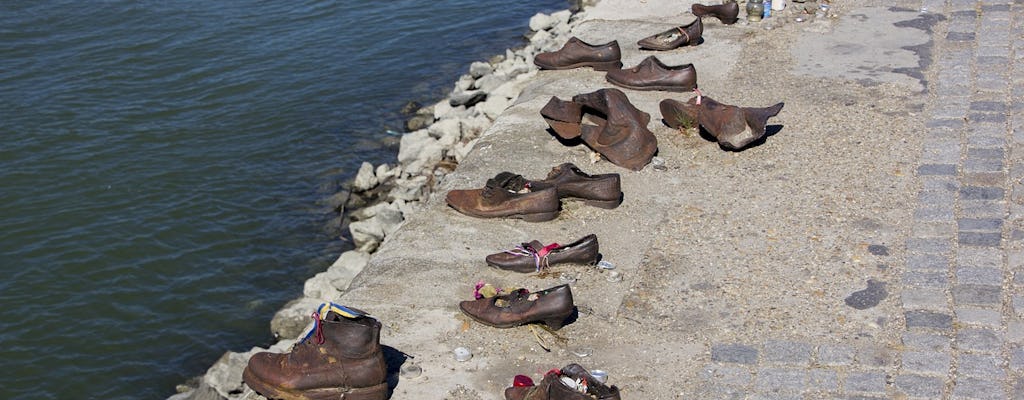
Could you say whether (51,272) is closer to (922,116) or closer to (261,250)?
(261,250)

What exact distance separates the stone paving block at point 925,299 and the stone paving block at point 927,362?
1.95 feet

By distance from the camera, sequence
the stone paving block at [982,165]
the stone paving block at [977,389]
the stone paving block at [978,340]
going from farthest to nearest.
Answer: the stone paving block at [982,165] < the stone paving block at [978,340] < the stone paving block at [977,389]

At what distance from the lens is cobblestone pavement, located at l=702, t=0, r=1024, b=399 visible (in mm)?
7094

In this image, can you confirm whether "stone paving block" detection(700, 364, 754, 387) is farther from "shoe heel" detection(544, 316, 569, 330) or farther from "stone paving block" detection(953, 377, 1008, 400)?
"stone paving block" detection(953, 377, 1008, 400)

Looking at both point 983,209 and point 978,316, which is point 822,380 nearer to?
point 978,316

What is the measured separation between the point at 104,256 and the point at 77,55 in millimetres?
6427

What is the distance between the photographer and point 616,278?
8477 millimetres

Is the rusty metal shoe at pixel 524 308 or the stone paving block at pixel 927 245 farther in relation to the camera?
the stone paving block at pixel 927 245

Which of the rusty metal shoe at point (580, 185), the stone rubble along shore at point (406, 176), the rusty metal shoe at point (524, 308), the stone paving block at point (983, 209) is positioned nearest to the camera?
the rusty metal shoe at point (524, 308)

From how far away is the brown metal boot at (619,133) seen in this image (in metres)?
10.3

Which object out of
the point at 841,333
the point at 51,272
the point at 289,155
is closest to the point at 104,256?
the point at 51,272

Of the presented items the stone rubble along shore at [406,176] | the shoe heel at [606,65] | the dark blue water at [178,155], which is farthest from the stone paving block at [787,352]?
the dark blue water at [178,155]

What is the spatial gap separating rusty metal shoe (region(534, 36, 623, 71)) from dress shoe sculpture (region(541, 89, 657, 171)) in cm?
190

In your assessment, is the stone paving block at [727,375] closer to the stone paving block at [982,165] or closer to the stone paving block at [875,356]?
the stone paving block at [875,356]
